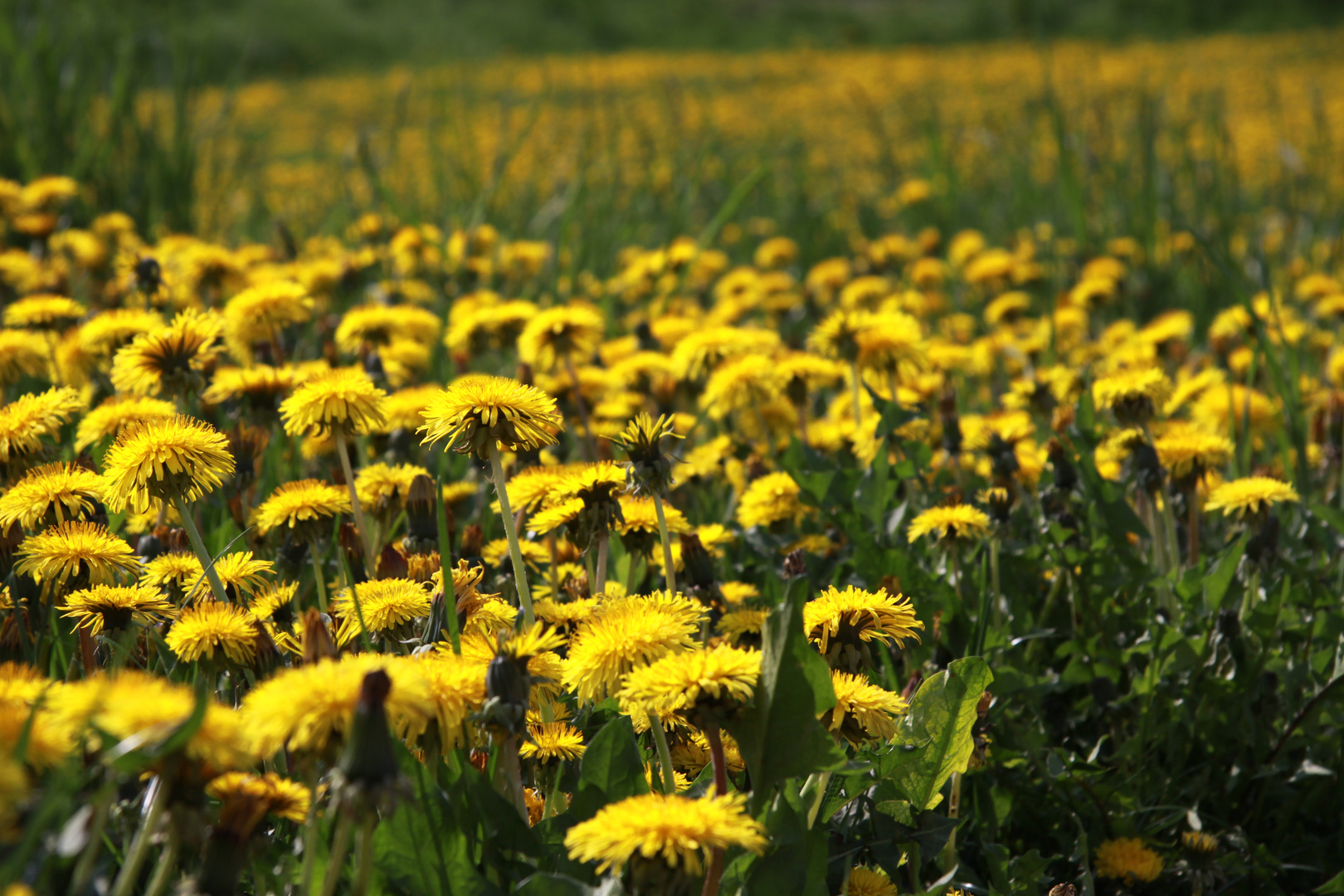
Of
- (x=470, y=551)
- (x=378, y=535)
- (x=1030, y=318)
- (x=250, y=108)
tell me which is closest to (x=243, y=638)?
(x=470, y=551)

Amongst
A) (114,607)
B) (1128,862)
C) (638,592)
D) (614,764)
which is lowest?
(1128,862)

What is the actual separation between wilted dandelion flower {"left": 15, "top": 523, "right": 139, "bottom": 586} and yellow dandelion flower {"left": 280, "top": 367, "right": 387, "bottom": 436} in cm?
28

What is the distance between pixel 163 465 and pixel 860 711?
88 centimetres

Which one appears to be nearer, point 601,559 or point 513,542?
point 513,542

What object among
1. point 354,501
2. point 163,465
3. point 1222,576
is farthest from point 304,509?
point 1222,576

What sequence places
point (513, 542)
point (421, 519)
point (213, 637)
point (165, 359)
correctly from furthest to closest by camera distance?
point (165, 359) → point (421, 519) → point (513, 542) → point (213, 637)

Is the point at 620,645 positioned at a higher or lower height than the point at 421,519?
higher

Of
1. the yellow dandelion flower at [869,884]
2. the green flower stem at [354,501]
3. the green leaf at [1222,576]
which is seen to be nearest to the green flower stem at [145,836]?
the green flower stem at [354,501]

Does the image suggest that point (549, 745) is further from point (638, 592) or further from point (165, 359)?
point (165, 359)

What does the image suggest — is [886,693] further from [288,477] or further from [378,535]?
[288,477]

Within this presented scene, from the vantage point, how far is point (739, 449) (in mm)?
2518

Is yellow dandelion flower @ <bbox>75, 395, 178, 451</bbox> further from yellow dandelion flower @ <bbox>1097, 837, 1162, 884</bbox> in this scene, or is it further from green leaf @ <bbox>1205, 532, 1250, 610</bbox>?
green leaf @ <bbox>1205, 532, 1250, 610</bbox>

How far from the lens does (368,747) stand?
30.7 inches

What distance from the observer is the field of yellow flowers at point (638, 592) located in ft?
3.10
